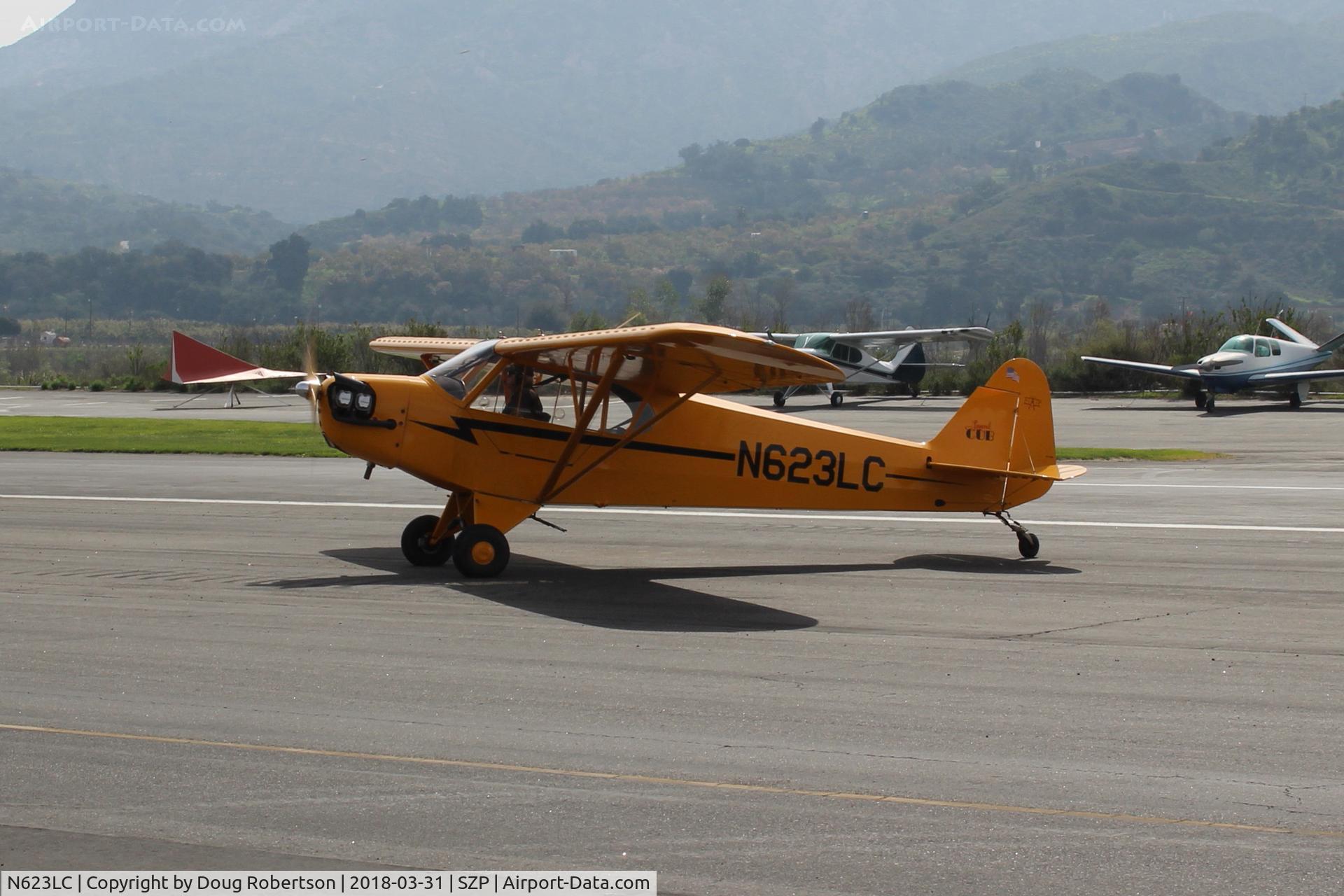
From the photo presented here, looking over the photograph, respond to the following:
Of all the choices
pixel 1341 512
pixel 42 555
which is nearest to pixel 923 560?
pixel 1341 512

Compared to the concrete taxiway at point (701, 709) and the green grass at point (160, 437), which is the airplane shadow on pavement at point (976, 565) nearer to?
the concrete taxiway at point (701, 709)

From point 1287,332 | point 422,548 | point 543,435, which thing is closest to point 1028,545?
point 543,435

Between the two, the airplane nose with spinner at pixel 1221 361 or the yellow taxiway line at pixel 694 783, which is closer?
the yellow taxiway line at pixel 694 783

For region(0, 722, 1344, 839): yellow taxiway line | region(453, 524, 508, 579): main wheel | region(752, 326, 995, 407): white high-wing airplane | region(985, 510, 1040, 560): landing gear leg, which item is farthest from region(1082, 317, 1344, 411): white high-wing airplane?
region(0, 722, 1344, 839): yellow taxiway line

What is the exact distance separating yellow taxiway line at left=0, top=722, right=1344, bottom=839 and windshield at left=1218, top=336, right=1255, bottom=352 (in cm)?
3809

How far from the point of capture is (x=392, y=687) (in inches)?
343

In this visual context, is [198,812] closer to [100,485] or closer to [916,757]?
[916,757]

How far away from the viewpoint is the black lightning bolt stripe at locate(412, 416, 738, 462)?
1304 cm

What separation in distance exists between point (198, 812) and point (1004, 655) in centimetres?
565

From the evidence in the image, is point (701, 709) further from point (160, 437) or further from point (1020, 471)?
point (160, 437)

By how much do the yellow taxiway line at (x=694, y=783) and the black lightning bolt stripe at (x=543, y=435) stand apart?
5.69 m

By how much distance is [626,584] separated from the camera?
504 inches

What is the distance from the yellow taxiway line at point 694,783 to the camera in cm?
625
